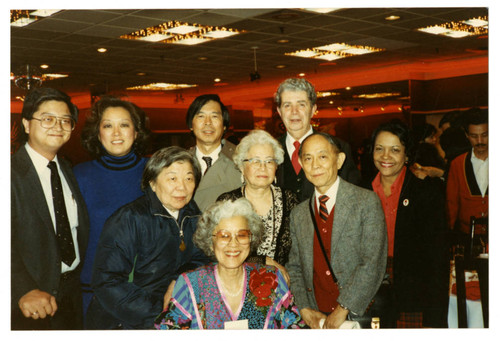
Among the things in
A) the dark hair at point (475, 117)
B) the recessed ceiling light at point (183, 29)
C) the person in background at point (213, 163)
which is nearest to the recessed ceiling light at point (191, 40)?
the recessed ceiling light at point (183, 29)

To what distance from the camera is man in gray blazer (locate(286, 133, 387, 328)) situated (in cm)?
272

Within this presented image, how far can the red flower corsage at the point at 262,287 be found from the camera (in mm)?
2602

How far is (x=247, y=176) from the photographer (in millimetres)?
3012

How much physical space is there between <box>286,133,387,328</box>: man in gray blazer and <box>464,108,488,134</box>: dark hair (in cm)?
129

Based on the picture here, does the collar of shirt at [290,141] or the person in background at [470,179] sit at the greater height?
the collar of shirt at [290,141]

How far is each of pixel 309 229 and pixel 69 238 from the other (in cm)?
156

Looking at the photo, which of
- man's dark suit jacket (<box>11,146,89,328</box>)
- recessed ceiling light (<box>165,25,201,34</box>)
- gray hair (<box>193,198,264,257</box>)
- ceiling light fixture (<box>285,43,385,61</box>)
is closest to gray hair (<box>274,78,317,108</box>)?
gray hair (<box>193,198,264,257</box>)

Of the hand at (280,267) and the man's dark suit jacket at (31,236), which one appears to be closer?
the hand at (280,267)

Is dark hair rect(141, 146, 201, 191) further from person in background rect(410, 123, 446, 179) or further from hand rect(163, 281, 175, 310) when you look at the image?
person in background rect(410, 123, 446, 179)

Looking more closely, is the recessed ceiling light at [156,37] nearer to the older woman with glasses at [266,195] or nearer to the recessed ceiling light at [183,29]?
the recessed ceiling light at [183,29]

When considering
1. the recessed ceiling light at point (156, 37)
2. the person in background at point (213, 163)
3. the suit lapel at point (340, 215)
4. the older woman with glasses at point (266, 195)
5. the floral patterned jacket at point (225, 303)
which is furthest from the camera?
the recessed ceiling light at point (156, 37)

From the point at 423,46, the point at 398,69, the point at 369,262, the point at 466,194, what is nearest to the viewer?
the point at 369,262
